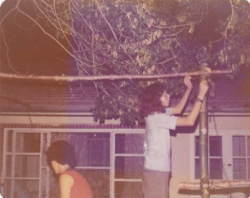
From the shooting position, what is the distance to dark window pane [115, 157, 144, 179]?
9.77 metres

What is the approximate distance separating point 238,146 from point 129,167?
2.71 meters

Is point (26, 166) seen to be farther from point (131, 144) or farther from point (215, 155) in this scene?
point (215, 155)

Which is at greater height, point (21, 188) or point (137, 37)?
point (137, 37)

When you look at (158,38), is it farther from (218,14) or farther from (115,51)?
(218,14)

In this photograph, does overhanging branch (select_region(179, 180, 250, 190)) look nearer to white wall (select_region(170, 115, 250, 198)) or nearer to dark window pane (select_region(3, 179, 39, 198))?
white wall (select_region(170, 115, 250, 198))

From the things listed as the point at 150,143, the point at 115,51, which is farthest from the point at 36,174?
the point at 150,143

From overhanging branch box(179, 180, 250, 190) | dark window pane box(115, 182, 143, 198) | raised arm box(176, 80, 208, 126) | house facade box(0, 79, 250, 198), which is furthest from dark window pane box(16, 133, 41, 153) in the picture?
raised arm box(176, 80, 208, 126)

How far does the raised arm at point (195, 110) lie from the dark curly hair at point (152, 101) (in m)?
0.26

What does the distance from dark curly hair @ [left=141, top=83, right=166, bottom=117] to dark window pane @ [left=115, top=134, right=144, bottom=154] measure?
18.8 feet

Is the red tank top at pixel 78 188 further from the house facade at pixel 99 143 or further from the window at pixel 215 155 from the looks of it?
the window at pixel 215 155

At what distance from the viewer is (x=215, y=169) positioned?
9.73 meters

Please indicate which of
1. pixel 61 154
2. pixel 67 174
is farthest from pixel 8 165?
pixel 67 174

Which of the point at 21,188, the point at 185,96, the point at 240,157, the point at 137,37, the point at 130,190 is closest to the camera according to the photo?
the point at 185,96

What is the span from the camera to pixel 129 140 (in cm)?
988
